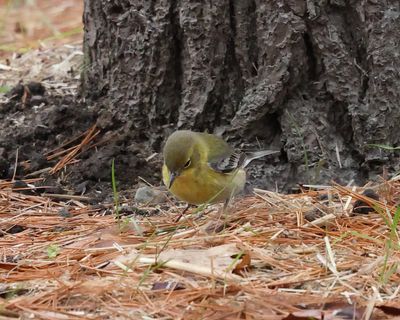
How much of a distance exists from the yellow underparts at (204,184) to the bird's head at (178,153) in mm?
44

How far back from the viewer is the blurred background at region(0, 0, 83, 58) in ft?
31.4

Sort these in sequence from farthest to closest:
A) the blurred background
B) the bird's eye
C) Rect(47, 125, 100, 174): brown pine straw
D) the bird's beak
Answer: the blurred background → Rect(47, 125, 100, 174): brown pine straw → the bird's eye → the bird's beak

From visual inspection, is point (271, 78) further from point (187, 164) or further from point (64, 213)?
point (64, 213)

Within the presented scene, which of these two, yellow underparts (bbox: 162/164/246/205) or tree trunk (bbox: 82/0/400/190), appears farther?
tree trunk (bbox: 82/0/400/190)

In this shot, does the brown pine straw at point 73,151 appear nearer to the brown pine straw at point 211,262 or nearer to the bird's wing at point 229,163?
the brown pine straw at point 211,262

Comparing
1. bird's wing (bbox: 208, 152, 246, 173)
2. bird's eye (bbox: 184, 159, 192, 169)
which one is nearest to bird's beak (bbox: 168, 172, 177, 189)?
bird's eye (bbox: 184, 159, 192, 169)

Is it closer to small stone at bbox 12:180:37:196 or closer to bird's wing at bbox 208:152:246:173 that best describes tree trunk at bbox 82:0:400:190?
bird's wing at bbox 208:152:246:173

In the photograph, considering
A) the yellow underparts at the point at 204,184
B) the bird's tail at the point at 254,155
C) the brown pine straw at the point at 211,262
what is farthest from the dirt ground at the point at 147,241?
the bird's tail at the point at 254,155

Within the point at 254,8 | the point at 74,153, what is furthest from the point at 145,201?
the point at 254,8

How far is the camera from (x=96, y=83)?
679 centimetres

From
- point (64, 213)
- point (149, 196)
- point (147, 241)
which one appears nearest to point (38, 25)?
point (149, 196)

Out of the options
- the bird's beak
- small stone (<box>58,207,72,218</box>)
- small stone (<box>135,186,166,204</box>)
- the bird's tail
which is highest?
the bird's beak

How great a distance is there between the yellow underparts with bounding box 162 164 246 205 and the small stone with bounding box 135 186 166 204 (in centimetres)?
27

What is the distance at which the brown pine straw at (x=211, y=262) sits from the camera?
13.1 feet
